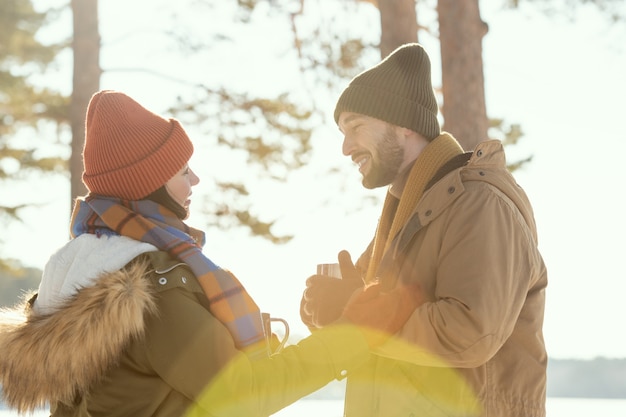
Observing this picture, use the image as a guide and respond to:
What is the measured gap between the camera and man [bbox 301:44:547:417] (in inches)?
114

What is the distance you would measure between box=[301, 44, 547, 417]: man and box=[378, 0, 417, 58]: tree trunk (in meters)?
4.00

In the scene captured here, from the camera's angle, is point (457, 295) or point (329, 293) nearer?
point (457, 295)

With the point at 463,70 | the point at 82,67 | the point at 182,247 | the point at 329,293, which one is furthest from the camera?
the point at 82,67

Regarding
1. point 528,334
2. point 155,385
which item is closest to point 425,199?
point 528,334

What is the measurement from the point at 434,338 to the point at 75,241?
1240mm

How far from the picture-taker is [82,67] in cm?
983

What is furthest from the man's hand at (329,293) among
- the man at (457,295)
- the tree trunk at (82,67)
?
the tree trunk at (82,67)

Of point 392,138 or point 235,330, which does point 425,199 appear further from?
point 235,330

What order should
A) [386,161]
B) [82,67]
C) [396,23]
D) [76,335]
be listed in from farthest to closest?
[82,67], [396,23], [386,161], [76,335]

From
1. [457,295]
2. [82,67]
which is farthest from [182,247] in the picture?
[82,67]

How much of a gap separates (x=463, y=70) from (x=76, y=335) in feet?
17.5

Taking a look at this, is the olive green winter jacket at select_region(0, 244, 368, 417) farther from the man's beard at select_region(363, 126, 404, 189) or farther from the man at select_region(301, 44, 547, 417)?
the man's beard at select_region(363, 126, 404, 189)

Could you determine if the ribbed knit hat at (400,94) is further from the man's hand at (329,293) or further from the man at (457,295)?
the man's hand at (329,293)

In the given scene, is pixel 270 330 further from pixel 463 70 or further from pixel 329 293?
pixel 463 70
